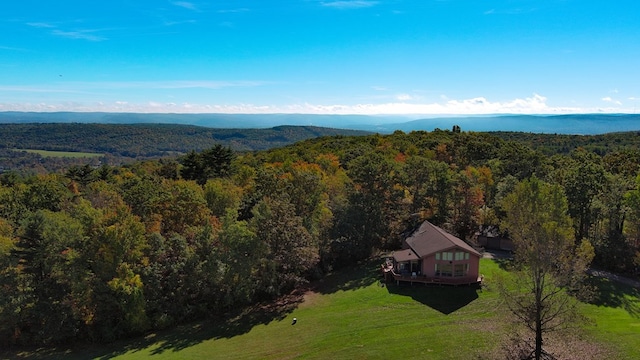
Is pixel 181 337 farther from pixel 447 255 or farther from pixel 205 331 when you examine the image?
pixel 447 255

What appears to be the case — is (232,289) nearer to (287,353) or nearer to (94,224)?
(287,353)

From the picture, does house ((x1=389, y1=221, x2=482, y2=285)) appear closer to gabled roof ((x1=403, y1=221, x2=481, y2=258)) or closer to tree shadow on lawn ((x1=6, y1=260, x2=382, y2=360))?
gabled roof ((x1=403, y1=221, x2=481, y2=258))

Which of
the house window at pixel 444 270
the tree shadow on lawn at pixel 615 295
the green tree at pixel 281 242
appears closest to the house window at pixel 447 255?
the house window at pixel 444 270

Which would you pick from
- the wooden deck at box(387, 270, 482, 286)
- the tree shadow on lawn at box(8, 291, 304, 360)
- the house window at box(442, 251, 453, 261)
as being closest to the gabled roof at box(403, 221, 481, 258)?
the house window at box(442, 251, 453, 261)

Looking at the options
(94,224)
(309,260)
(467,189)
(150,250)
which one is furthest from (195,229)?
(467,189)

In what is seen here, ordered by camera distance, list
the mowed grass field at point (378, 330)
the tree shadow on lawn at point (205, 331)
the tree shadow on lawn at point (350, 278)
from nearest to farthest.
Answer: the mowed grass field at point (378, 330)
the tree shadow on lawn at point (205, 331)
the tree shadow on lawn at point (350, 278)

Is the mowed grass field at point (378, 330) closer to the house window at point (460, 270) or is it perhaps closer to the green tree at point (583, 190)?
the house window at point (460, 270)
